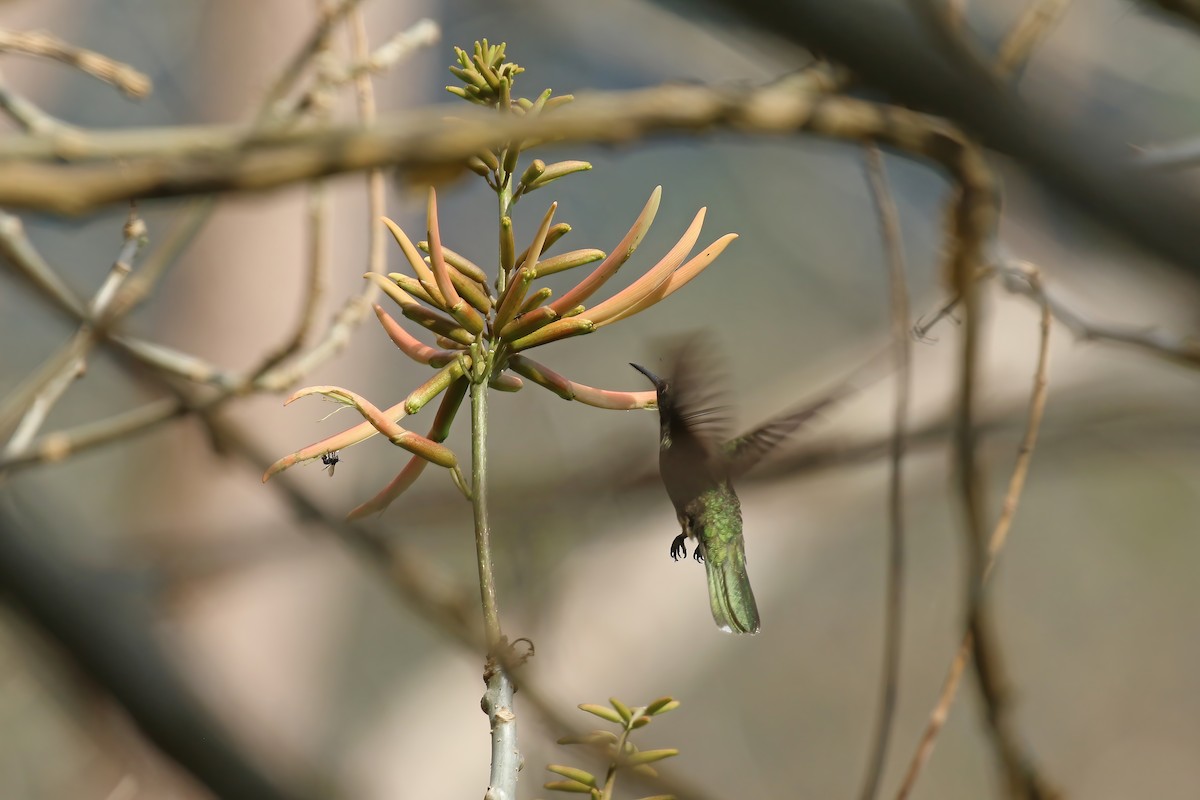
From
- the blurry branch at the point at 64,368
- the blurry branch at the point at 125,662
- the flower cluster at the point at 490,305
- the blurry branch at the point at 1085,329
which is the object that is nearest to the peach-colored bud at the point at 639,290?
the flower cluster at the point at 490,305

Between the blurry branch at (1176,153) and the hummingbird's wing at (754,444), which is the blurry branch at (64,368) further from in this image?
the blurry branch at (1176,153)

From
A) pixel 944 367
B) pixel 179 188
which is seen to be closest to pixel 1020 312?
pixel 944 367

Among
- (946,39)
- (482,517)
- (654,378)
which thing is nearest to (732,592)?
(654,378)

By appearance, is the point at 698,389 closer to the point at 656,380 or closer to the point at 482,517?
the point at 656,380

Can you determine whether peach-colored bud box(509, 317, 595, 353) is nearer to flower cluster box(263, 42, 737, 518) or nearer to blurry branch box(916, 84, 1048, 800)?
flower cluster box(263, 42, 737, 518)

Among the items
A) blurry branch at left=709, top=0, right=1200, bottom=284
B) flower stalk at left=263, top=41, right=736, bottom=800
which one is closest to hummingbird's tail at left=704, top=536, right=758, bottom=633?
flower stalk at left=263, top=41, right=736, bottom=800

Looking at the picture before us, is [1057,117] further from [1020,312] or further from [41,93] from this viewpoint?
[41,93]
